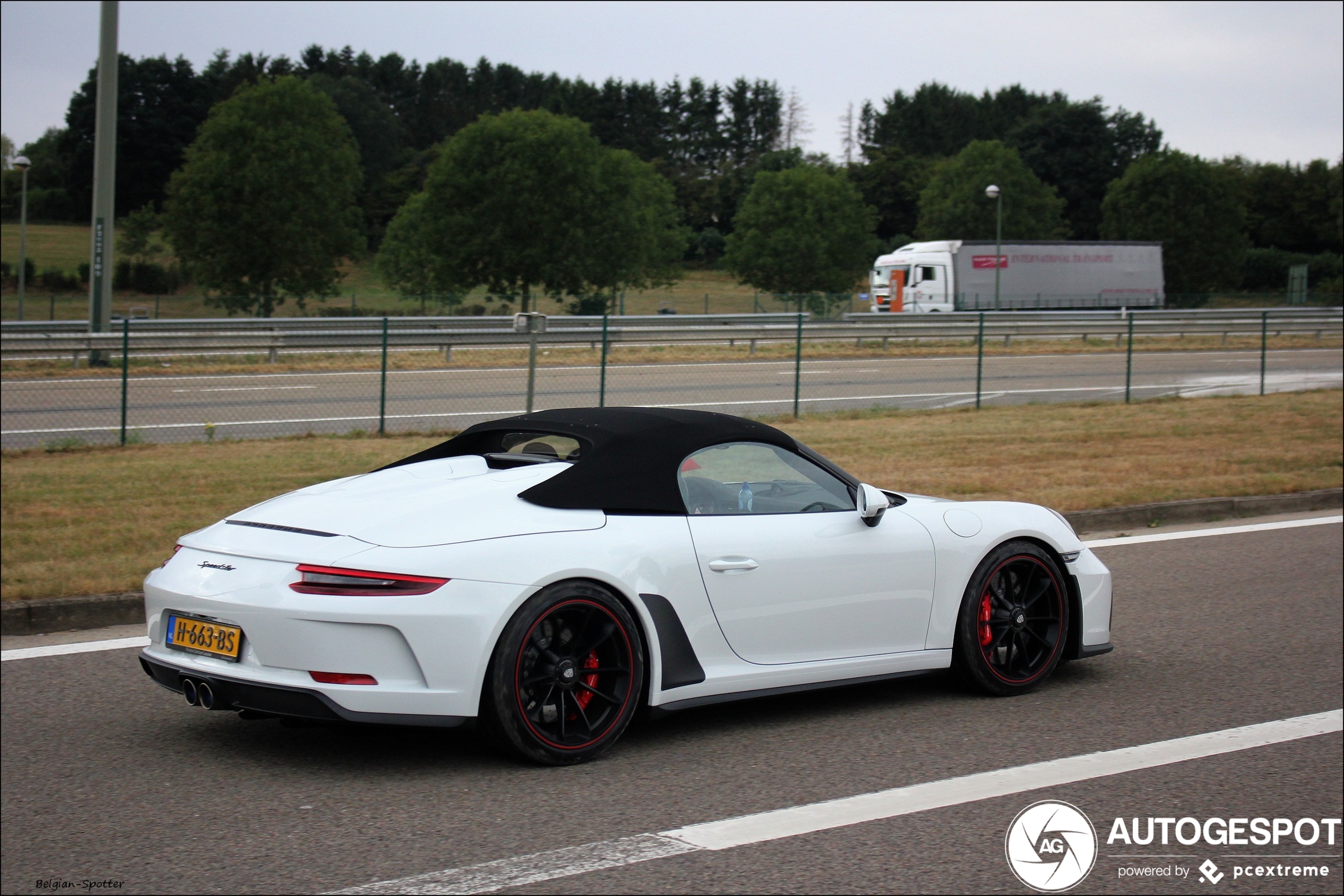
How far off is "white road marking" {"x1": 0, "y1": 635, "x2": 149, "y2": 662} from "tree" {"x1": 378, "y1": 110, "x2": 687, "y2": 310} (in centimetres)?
5150

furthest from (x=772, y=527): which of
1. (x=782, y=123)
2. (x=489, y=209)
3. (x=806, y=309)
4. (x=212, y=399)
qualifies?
(x=782, y=123)

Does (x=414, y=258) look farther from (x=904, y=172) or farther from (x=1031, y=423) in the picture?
(x=904, y=172)

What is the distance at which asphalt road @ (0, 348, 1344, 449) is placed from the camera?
17.2 metres

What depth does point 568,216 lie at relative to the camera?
59750 millimetres

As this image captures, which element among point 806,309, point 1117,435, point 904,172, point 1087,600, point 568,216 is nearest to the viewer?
point 1087,600

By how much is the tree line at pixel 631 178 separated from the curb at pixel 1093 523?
4328cm

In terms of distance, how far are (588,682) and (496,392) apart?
16.1 metres

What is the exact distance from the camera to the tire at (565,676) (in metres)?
4.60

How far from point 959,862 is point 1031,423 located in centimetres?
1478

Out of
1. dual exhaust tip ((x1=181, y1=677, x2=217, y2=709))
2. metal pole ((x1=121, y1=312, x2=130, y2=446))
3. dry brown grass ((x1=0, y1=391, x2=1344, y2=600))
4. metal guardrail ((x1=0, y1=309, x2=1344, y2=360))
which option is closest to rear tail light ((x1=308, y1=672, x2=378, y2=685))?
dual exhaust tip ((x1=181, y1=677, x2=217, y2=709))

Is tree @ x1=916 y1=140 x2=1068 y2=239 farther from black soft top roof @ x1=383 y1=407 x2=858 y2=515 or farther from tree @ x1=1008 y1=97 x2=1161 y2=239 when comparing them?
black soft top roof @ x1=383 y1=407 x2=858 y2=515

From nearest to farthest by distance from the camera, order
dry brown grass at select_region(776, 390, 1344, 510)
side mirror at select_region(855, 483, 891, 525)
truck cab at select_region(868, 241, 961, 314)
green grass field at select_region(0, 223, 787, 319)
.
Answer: side mirror at select_region(855, 483, 891, 525)
dry brown grass at select_region(776, 390, 1344, 510)
truck cab at select_region(868, 241, 961, 314)
green grass field at select_region(0, 223, 787, 319)

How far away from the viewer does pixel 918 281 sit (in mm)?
54625

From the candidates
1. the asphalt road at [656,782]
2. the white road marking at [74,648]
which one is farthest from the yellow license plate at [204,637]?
the white road marking at [74,648]
